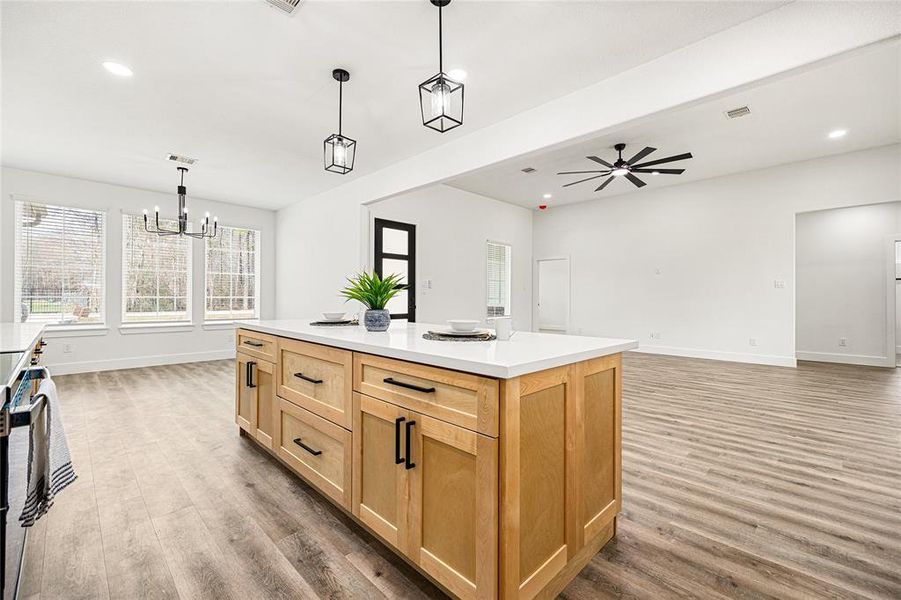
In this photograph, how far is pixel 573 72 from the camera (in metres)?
2.97

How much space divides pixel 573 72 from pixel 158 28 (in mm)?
2721

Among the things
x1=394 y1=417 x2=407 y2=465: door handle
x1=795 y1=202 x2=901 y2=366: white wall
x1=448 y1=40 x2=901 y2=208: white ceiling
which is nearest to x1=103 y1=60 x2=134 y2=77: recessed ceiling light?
x1=448 y1=40 x2=901 y2=208: white ceiling

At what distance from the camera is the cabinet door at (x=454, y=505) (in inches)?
47.8

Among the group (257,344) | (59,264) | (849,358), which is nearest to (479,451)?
(257,344)

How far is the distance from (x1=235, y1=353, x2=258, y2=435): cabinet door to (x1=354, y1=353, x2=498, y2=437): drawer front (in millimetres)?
1379

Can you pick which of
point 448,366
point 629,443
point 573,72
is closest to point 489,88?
point 573,72

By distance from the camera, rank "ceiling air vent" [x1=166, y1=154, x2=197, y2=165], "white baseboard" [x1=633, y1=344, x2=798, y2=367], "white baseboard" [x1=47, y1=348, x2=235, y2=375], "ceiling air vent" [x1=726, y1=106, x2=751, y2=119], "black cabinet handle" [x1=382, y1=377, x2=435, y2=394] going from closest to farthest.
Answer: "black cabinet handle" [x1=382, y1=377, x2=435, y2=394] < "ceiling air vent" [x1=726, y1=106, x2=751, y2=119] < "ceiling air vent" [x1=166, y1=154, x2=197, y2=165] < "white baseboard" [x1=47, y1=348, x2=235, y2=375] < "white baseboard" [x1=633, y1=344, x2=798, y2=367]

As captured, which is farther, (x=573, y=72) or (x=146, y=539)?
(x=573, y=72)

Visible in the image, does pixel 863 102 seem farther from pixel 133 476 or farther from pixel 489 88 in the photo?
pixel 133 476

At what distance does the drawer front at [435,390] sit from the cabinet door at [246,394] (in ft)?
4.52

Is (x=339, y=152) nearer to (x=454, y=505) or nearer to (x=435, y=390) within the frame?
(x=435, y=390)

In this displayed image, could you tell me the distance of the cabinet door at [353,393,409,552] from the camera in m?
1.50

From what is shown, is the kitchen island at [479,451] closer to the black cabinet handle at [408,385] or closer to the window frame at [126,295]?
the black cabinet handle at [408,385]

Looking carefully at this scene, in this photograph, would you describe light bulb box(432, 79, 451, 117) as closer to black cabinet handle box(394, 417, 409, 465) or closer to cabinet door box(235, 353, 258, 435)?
black cabinet handle box(394, 417, 409, 465)
